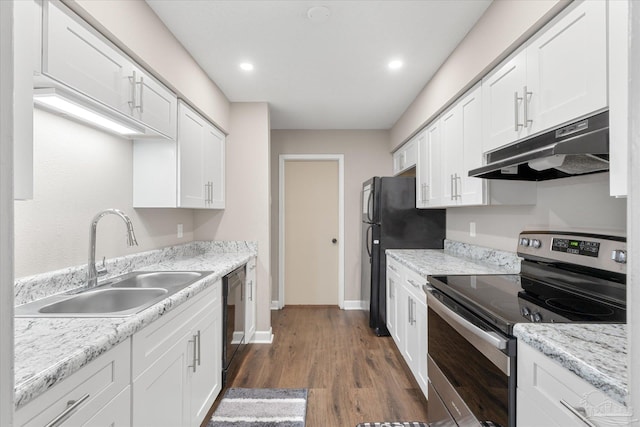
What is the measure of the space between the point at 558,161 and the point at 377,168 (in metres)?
2.89

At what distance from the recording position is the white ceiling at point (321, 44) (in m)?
1.73

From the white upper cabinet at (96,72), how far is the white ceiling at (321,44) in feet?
1.52

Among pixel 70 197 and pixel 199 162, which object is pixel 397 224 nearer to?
pixel 199 162

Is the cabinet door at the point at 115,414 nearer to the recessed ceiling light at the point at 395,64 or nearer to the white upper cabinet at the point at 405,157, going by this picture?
the recessed ceiling light at the point at 395,64

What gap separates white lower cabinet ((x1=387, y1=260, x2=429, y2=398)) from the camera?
6.49 feet

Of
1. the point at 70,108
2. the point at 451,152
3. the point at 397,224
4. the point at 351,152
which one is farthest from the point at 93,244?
the point at 351,152

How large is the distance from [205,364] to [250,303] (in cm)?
110

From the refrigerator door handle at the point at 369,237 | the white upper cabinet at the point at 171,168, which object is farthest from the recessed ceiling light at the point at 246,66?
the refrigerator door handle at the point at 369,237

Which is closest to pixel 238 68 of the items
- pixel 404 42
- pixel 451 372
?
pixel 404 42

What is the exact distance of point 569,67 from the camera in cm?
122

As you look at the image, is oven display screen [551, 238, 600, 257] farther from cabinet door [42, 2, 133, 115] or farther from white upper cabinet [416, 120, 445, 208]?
cabinet door [42, 2, 133, 115]

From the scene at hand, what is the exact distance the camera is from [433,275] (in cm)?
182

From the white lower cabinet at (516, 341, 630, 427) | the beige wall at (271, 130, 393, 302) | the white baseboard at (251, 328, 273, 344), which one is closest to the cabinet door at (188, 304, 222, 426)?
the white baseboard at (251, 328, 273, 344)

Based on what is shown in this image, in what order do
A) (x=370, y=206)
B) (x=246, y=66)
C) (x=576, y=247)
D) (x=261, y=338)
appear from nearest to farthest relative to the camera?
1. (x=576, y=247)
2. (x=246, y=66)
3. (x=261, y=338)
4. (x=370, y=206)
